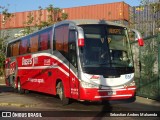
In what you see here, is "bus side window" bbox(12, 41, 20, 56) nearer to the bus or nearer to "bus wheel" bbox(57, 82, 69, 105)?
the bus

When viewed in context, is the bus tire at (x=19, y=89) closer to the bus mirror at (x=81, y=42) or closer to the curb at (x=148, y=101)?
the curb at (x=148, y=101)

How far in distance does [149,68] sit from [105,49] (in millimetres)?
5078

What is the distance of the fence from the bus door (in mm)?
3734

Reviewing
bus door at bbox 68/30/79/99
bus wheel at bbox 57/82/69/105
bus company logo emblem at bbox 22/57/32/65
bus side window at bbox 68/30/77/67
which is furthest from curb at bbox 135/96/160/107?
bus company logo emblem at bbox 22/57/32/65

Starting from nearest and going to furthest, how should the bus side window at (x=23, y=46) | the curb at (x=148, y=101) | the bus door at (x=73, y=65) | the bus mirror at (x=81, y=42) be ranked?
the bus mirror at (x=81, y=42)
the bus door at (x=73, y=65)
the curb at (x=148, y=101)
the bus side window at (x=23, y=46)

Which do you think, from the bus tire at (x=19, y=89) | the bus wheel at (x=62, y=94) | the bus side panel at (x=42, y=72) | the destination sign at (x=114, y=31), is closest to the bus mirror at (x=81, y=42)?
the destination sign at (x=114, y=31)

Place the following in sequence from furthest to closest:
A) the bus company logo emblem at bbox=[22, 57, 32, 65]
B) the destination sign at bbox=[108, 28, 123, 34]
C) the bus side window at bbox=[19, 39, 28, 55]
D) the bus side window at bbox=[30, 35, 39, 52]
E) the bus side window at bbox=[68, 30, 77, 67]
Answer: the bus side window at bbox=[19, 39, 28, 55], the bus company logo emblem at bbox=[22, 57, 32, 65], the bus side window at bbox=[30, 35, 39, 52], the destination sign at bbox=[108, 28, 123, 34], the bus side window at bbox=[68, 30, 77, 67]

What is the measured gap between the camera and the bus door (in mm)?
13000

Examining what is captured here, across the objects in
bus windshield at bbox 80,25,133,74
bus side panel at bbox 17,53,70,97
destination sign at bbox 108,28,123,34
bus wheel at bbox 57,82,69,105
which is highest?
destination sign at bbox 108,28,123,34

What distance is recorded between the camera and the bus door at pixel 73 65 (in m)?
13.0

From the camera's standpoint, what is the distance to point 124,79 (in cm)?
1298

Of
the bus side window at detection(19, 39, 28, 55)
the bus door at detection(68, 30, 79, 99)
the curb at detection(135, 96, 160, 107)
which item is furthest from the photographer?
the bus side window at detection(19, 39, 28, 55)

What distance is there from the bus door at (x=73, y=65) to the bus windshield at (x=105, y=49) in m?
0.46

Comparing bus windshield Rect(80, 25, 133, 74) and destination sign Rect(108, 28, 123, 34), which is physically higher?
destination sign Rect(108, 28, 123, 34)
